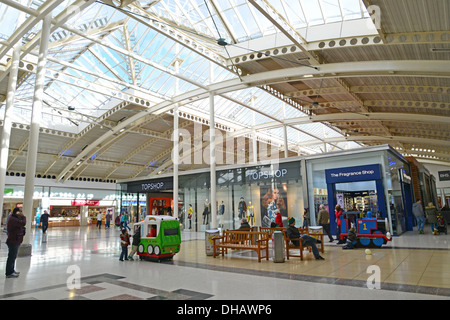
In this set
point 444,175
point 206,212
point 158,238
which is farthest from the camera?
point 444,175

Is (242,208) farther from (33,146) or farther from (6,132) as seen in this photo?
(6,132)

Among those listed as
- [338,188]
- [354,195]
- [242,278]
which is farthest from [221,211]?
[242,278]

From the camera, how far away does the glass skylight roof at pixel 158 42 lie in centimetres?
1323

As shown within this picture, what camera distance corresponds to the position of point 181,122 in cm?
2997

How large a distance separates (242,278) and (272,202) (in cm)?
1133

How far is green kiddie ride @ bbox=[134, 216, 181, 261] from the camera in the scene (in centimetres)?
835

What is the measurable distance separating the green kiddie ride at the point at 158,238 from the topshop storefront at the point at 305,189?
8.58 metres

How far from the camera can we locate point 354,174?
13.9 meters

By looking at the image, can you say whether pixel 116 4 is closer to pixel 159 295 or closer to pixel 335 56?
pixel 335 56

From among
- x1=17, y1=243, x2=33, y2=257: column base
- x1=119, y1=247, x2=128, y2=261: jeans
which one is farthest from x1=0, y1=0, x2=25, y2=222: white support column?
x1=119, y1=247, x2=128, y2=261: jeans

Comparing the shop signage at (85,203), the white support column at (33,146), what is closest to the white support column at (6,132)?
the white support column at (33,146)

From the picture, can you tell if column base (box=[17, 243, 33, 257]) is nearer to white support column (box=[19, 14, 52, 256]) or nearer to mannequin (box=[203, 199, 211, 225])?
white support column (box=[19, 14, 52, 256])

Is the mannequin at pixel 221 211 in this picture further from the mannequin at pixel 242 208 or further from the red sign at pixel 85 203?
the red sign at pixel 85 203
